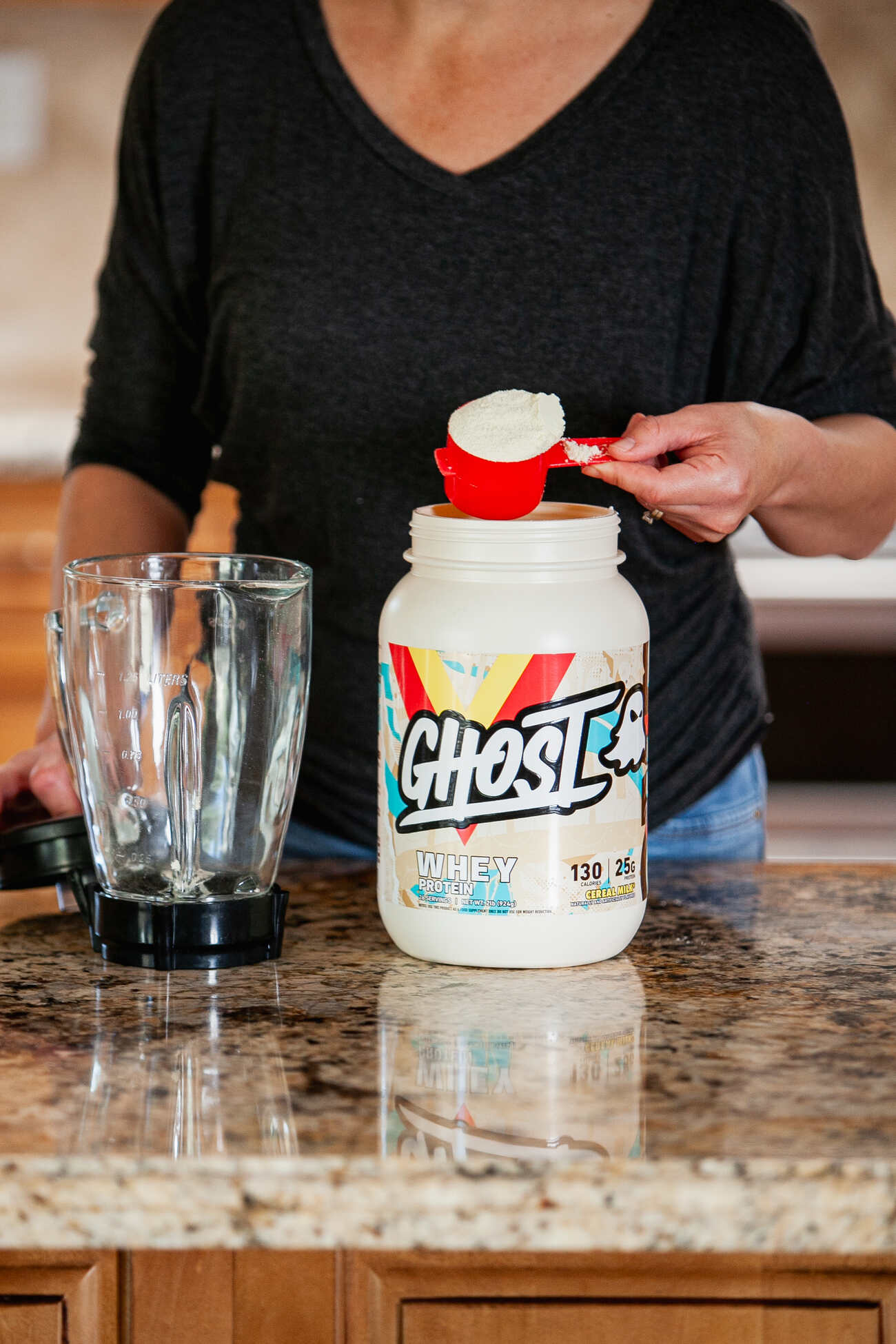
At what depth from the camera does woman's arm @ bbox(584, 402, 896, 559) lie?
2.30 ft

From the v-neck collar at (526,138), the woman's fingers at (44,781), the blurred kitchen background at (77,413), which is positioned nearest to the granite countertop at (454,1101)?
the woman's fingers at (44,781)

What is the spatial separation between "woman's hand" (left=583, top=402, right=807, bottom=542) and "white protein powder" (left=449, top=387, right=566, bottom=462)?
0.03 m

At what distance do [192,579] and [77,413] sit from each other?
261 cm

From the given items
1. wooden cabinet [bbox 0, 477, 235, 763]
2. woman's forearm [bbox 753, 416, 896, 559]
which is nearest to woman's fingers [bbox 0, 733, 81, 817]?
woman's forearm [bbox 753, 416, 896, 559]

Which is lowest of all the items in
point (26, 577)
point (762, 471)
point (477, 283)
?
point (26, 577)

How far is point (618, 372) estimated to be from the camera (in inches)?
37.2

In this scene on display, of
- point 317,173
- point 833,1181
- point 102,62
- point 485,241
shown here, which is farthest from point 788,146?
point 102,62

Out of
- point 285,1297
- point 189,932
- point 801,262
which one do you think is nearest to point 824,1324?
point 285,1297

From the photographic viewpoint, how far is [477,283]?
3.10 ft

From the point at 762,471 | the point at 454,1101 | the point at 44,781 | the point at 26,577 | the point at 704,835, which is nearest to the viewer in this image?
the point at 454,1101

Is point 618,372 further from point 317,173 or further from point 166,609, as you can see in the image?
point 166,609

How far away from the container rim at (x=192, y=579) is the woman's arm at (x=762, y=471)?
0.49 ft

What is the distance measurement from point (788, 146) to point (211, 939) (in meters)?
0.62

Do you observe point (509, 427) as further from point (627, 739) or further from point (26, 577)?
point (26, 577)
